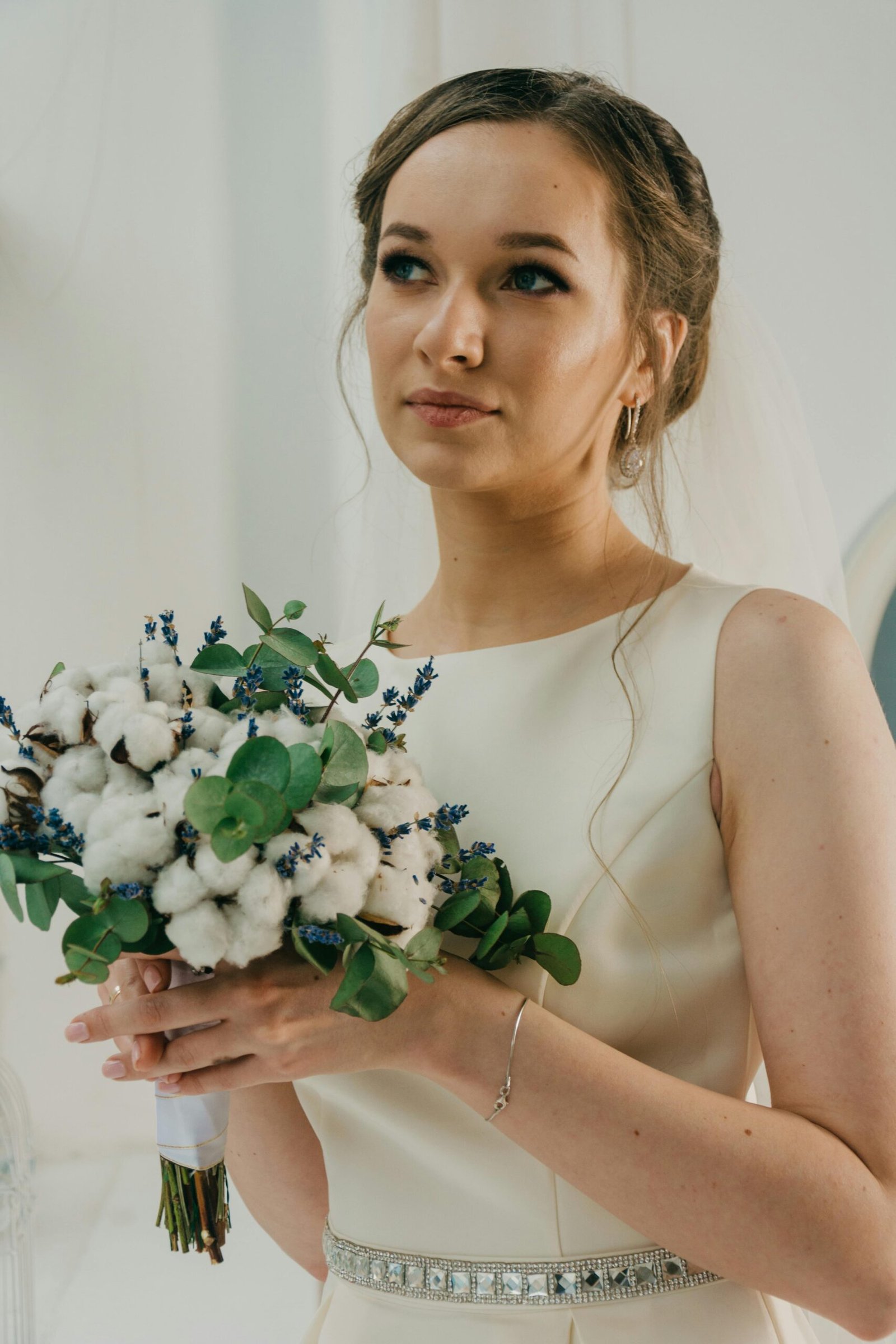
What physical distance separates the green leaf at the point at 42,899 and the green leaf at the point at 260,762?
0.52ft

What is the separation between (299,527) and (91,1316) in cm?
129

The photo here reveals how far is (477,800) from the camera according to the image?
105 centimetres

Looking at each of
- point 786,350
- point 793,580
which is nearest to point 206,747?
point 793,580

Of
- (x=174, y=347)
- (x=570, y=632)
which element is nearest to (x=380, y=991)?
(x=570, y=632)

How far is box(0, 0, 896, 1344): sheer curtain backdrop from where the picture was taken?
5.81 feet

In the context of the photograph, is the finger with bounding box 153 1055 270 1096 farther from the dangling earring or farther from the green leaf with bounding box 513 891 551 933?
the dangling earring

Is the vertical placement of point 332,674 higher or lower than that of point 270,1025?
higher

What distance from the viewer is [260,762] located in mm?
697

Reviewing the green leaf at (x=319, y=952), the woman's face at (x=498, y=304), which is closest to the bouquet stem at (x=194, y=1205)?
the green leaf at (x=319, y=952)

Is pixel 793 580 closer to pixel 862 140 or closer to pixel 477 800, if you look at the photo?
pixel 477 800

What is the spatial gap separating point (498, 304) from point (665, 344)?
22cm

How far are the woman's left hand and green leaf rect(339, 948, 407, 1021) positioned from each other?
48 millimetres

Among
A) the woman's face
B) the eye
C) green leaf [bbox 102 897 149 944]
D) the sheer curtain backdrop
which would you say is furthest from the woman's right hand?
the sheer curtain backdrop

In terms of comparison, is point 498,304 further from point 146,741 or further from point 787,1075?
point 787,1075
